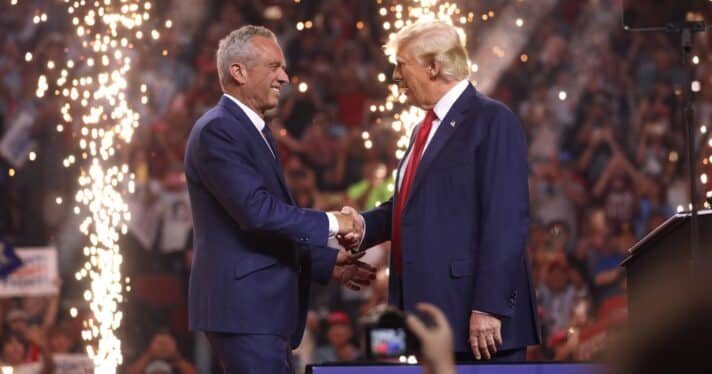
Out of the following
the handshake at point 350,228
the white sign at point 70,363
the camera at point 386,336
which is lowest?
the white sign at point 70,363

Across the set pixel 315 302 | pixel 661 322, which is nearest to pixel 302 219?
pixel 661 322

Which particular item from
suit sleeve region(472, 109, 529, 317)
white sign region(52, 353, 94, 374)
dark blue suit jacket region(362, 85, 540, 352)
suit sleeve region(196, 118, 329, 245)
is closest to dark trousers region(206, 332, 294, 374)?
suit sleeve region(196, 118, 329, 245)

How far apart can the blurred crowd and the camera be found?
4.81 metres

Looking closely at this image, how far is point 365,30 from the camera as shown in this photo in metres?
9.47

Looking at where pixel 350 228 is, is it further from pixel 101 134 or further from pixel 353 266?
pixel 101 134

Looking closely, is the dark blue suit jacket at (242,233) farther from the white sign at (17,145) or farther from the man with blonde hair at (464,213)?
the white sign at (17,145)

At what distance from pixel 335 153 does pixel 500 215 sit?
16.1ft

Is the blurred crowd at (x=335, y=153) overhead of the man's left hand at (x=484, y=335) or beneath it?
overhead

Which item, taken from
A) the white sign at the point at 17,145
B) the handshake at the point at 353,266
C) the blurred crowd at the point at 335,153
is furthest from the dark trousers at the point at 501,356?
the white sign at the point at 17,145

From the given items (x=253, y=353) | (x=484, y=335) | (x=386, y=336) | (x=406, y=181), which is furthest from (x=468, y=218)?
(x=386, y=336)

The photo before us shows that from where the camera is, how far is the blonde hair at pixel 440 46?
3945mm

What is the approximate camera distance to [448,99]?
12.9 ft

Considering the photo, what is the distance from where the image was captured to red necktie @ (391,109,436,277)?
13.0ft

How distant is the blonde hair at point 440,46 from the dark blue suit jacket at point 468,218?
0.37ft
